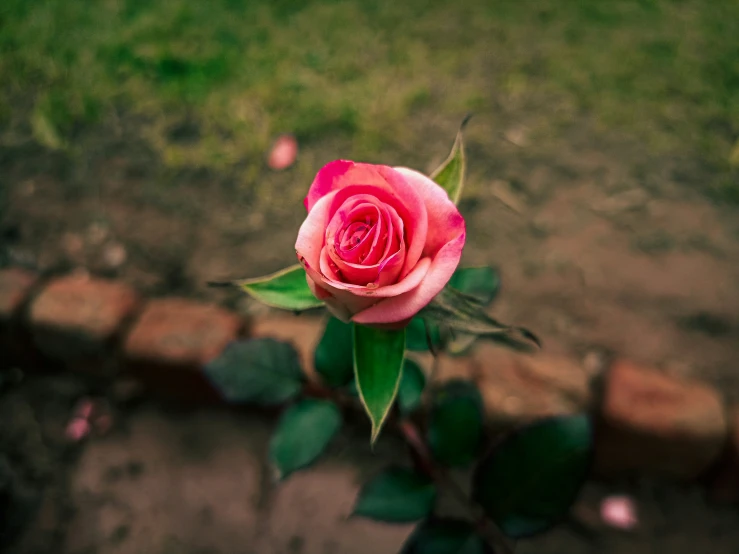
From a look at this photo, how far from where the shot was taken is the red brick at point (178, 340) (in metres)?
1.25

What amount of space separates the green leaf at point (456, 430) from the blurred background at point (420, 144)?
483 mm

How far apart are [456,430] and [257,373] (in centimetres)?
28

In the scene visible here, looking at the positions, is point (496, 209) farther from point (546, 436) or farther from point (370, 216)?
point (370, 216)

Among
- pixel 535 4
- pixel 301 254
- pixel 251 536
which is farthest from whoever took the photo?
pixel 535 4

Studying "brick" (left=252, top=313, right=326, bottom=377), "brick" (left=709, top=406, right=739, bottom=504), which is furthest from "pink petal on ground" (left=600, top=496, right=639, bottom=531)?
"brick" (left=252, top=313, right=326, bottom=377)

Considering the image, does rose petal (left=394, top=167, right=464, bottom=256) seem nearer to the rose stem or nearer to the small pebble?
the rose stem

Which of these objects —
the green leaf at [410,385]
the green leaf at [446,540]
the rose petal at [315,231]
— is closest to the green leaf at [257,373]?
the green leaf at [410,385]

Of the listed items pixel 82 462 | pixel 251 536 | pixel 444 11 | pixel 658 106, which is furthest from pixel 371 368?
pixel 444 11

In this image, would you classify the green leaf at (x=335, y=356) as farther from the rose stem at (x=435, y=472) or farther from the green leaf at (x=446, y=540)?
the green leaf at (x=446, y=540)

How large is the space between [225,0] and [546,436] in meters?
2.12

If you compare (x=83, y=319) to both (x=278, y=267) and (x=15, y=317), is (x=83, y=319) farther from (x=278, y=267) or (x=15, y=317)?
(x=278, y=267)

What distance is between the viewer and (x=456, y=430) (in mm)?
825

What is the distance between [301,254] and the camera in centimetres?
48

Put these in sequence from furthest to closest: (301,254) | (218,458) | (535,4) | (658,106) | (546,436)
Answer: (535,4)
(658,106)
(218,458)
(546,436)
(301,254)
